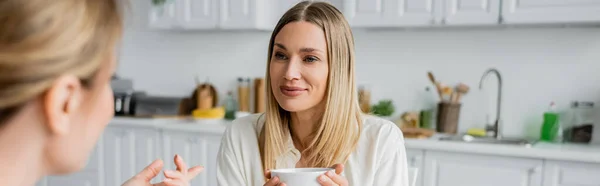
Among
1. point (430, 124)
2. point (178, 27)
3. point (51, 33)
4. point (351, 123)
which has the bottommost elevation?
point (430, 124)

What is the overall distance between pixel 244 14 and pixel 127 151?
1309 millimetres

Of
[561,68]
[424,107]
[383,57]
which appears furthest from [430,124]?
[561,68]

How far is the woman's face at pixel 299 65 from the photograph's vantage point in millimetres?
1298

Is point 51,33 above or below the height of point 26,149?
above

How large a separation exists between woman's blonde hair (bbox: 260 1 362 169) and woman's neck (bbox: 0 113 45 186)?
33.6 inches

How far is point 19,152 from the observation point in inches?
21.6

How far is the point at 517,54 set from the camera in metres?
2.99

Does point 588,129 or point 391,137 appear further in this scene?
point 588,129

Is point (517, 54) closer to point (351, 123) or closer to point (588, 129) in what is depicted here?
point (588, 129)

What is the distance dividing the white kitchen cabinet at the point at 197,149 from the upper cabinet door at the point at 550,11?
188 centimetres

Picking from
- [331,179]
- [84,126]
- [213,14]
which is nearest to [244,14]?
[213,14]

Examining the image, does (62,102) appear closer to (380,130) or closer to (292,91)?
(292,91)

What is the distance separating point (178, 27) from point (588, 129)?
270 centimetres

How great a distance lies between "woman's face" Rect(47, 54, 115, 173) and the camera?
567mm
